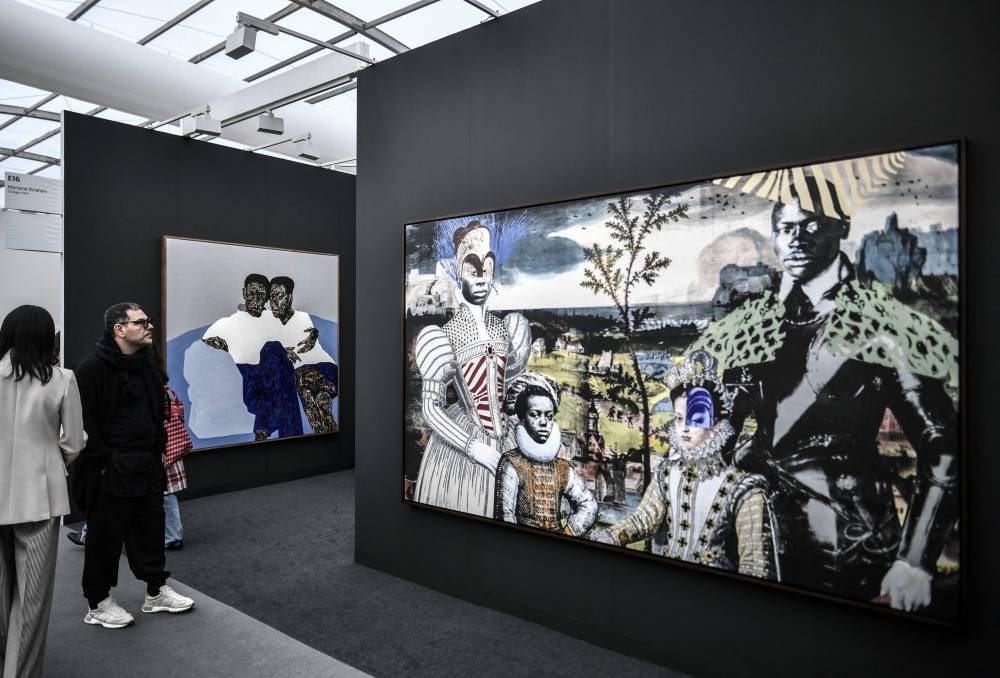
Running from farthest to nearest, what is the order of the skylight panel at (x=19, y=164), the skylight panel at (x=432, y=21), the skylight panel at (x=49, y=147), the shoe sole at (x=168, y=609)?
the skylight panel at (x=19, y=164)
the skylight panel at (x=49, y=147)
the skylight panel at (x=432, y=21)
the shoe sole at (x=168, y=609)

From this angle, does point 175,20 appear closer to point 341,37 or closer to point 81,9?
point 81,9

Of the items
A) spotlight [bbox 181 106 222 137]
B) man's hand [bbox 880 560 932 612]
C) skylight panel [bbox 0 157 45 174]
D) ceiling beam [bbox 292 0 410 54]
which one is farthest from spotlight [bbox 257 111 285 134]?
skylight panel [bbox 0 157 45 174]

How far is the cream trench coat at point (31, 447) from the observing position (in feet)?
8.34

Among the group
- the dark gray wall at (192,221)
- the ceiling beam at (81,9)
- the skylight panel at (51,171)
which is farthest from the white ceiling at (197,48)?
the skylight panel at (51,171)

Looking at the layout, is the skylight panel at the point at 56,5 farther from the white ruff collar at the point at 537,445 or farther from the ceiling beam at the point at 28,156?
the ceiling beam at the point at 28,156

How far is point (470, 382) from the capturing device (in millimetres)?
3582

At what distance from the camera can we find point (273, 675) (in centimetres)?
293

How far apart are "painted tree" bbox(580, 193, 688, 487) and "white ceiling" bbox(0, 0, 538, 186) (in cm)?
240

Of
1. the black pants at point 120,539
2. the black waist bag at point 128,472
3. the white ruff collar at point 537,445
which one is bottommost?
the black pants at point 120,539

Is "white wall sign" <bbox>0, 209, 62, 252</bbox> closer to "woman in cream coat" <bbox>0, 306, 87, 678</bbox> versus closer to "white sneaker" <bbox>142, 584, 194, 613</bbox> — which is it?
"white sneaker" <bbox>142, 584, 194, 613</bbox>

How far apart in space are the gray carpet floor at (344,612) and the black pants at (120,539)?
243mm

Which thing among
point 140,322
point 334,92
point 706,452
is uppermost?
point 334,92

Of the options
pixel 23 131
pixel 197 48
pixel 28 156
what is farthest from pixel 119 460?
pixel 28 156

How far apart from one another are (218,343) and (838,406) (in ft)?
17.8
